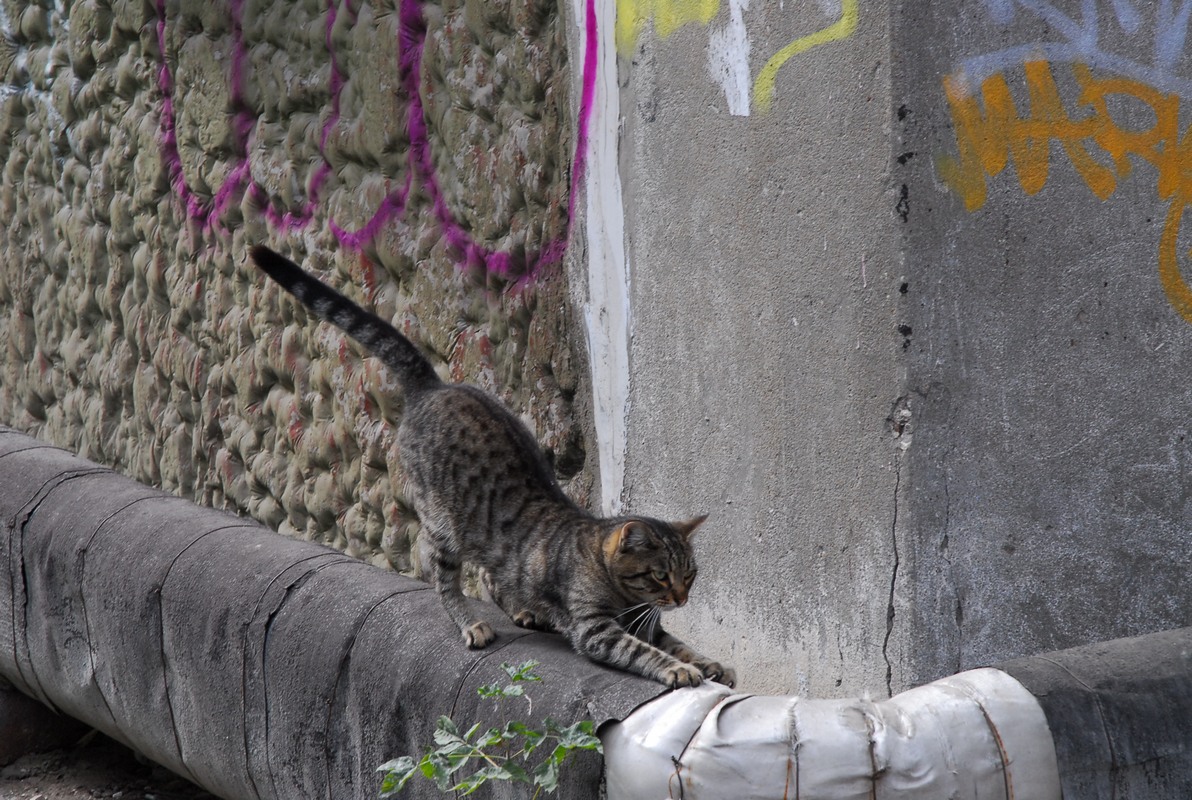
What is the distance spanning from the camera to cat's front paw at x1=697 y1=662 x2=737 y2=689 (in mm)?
2643

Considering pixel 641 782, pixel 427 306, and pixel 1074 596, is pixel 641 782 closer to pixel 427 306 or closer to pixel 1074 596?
pixel 1074 596

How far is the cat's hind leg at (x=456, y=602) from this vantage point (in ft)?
9.01

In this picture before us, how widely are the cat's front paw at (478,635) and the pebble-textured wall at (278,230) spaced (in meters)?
0.77

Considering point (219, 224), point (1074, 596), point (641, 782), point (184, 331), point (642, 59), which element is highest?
point (642, 59)

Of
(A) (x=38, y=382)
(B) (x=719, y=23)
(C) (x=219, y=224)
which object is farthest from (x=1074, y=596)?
(A) (x=38, y=382)

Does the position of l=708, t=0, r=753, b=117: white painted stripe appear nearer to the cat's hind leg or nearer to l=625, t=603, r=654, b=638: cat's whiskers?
l=625, t=603, r=654, b=638: cat's whiskers

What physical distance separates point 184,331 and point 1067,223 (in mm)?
3377

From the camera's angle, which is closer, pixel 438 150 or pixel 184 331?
pixel 438 150

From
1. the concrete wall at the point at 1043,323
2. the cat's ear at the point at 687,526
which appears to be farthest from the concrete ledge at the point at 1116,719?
the cat's ear at the point at 687,526

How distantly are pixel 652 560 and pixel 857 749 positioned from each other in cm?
83

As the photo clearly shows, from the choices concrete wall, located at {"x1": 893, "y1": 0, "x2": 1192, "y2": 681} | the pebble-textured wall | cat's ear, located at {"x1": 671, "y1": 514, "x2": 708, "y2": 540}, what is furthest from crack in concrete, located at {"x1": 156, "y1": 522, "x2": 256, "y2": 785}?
concrete wall, located at {"x1": 893, "y1": 0, "x2": 1192, "y2": 681}

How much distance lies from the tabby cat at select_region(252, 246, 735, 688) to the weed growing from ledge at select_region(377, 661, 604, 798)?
29cm

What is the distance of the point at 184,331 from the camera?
15.8ft

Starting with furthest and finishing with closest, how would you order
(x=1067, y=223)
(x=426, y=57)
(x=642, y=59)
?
1. (x=426, y=57)
2. (x=642, y=59)
3. (x=1067, y=223)
